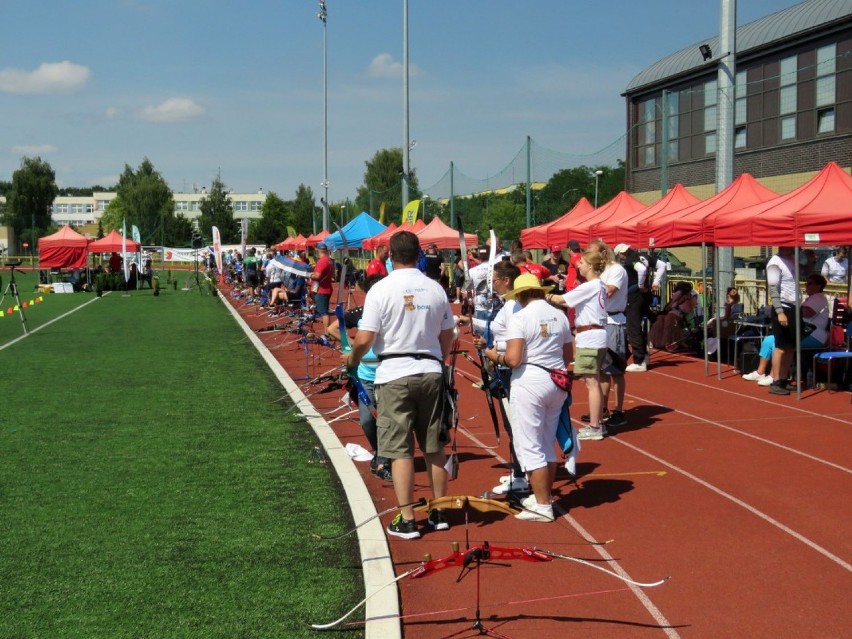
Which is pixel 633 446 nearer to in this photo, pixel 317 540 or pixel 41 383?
pixel 317 540

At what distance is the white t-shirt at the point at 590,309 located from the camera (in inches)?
363

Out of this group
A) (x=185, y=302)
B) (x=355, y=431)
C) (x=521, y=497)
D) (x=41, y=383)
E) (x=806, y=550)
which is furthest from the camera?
(x=185, y=302)

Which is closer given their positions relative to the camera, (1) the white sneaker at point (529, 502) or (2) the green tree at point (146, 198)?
(1) the white sneaker at point (529, 502)

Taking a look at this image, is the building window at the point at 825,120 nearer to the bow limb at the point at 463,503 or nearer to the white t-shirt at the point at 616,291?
the white t-shirt at the point at 616,291

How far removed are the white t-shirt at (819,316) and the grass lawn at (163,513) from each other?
22.0 ft

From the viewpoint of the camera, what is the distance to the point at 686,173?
37156mm

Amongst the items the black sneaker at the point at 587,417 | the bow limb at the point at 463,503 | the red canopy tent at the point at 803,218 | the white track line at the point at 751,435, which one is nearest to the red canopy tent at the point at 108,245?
the red canopy tent at the point at 803,218

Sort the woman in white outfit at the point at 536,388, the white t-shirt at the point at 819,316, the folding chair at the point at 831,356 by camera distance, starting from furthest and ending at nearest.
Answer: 1. the white t-shirt at the point at 819,316
2. the folding chair at the point at 831,356
3. the woman in white outfit at the point at 536,388

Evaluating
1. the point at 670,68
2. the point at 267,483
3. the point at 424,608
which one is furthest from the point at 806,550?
the point at 670,68

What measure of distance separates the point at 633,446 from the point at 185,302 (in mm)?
29615

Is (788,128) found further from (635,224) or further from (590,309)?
(590,309)

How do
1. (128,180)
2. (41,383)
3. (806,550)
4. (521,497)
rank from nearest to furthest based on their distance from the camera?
(806,550)
(521,497)
(41,383)
(128,180)

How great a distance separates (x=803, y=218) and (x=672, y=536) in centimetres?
646

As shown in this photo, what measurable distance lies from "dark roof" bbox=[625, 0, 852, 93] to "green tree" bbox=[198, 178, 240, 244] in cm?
7371
